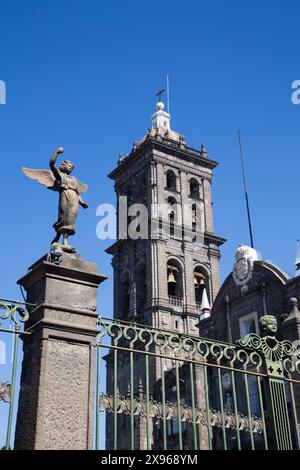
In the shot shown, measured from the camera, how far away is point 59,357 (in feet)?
18.7

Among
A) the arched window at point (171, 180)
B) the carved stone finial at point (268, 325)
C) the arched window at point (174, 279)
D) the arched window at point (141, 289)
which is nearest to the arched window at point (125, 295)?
the arched window at point (141, 289)

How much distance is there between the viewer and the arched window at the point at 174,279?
45812 mm

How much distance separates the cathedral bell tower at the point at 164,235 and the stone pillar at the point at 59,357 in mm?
36209

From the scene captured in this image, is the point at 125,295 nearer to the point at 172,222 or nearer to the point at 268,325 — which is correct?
the point at 172,222

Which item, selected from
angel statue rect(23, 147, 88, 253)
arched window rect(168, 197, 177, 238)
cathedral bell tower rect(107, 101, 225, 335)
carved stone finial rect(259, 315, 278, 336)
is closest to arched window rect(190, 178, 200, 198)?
cathedral bell tower rect(107, 101, 225, 335)

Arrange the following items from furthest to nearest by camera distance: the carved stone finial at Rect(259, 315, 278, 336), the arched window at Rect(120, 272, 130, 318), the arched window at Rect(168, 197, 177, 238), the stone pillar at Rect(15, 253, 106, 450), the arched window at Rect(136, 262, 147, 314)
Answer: the arched window at Rect(168, 197, 177, 238) → the arched window at Rect(120, 272, 130, 318) → the arched window at Rect(136, 262, 147, 314) → the carved stone finial at Rect(259, 315, 278, 336) → the stone pillar at Rect(15, 253, 106, 450)

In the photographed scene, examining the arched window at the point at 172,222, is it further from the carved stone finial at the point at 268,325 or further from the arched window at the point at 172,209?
the carved stone finial at the point at 268,325

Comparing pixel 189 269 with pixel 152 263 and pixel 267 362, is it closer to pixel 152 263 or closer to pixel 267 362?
pixel 152 263

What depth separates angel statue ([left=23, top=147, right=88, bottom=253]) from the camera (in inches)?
258

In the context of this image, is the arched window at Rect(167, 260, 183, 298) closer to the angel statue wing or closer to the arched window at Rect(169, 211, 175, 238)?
the arched window at Rect(169, 211, 175, 238)

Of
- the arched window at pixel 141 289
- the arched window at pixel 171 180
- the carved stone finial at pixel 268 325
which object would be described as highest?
the arched window at pixel 171 180
